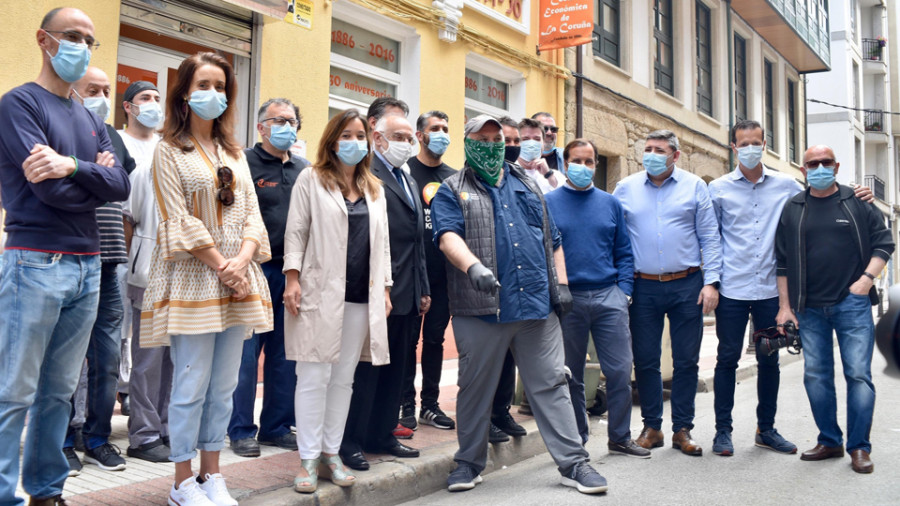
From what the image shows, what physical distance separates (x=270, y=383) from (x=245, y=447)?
447 mm

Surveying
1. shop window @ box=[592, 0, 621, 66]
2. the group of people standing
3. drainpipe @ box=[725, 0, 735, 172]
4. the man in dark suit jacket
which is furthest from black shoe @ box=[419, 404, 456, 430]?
drainpipe @ box=[725, 0, 735, 172]

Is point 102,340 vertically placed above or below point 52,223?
below

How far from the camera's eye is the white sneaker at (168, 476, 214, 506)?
3.51m

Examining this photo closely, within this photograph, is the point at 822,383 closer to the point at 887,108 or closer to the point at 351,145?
the point at 351,145

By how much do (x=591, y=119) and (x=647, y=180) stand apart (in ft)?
26.6

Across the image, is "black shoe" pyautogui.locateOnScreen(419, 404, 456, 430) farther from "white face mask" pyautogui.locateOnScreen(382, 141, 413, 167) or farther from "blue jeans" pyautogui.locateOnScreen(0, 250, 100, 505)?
"blue jeans" pyautogui.locateOnScreen(0, 250, 100, 505)

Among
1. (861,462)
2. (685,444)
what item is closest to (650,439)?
(685,444)

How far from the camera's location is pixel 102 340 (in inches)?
167

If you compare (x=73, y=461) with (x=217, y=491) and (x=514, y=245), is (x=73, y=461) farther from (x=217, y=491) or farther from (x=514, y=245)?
(x=514, y=245)

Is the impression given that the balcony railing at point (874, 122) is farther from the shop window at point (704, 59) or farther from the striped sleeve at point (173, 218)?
the striped sleeve at point (173, 218)

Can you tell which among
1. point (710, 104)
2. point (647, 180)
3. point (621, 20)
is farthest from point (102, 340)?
point (710, 104)

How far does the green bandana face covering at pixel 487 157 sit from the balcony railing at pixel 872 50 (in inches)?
1522

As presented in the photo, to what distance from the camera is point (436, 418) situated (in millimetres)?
5652

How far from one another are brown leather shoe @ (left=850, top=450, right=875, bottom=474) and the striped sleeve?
4079 mm
